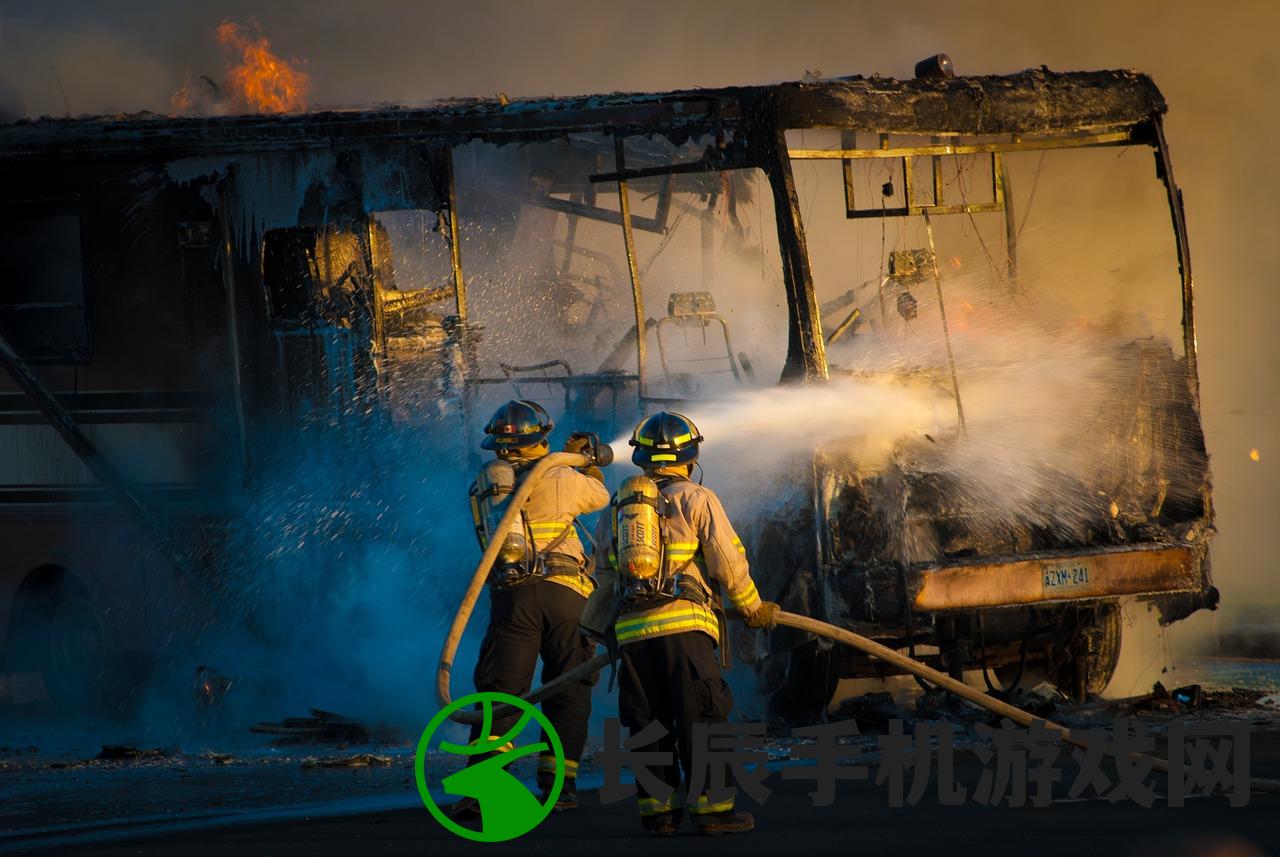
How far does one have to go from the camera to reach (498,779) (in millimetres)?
7340

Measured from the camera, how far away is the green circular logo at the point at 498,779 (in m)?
7.04

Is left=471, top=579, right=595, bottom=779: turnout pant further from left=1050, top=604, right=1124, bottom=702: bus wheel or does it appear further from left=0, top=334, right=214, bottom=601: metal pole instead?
left=1050, top=604, right=1124, bottom=702: bus wheel

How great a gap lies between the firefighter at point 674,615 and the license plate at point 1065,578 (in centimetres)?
243

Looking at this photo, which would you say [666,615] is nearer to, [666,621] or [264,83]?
[666,621]

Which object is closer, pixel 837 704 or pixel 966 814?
pixel 966 814

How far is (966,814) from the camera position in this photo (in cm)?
703

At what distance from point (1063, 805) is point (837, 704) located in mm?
2712

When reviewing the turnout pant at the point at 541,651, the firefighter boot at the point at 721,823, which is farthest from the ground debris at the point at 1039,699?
the firefighter boot at the point at 721,823

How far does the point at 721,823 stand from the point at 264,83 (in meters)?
12.0

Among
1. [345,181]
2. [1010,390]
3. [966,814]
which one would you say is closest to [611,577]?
[966,814]

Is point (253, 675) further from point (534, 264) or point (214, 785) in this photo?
point (534, 264)

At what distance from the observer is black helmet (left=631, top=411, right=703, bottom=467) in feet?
23.5

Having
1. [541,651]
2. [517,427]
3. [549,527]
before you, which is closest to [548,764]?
[541,651]

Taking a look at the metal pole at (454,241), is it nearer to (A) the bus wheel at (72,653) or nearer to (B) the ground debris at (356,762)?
(B) the ground debris at (356,762)
